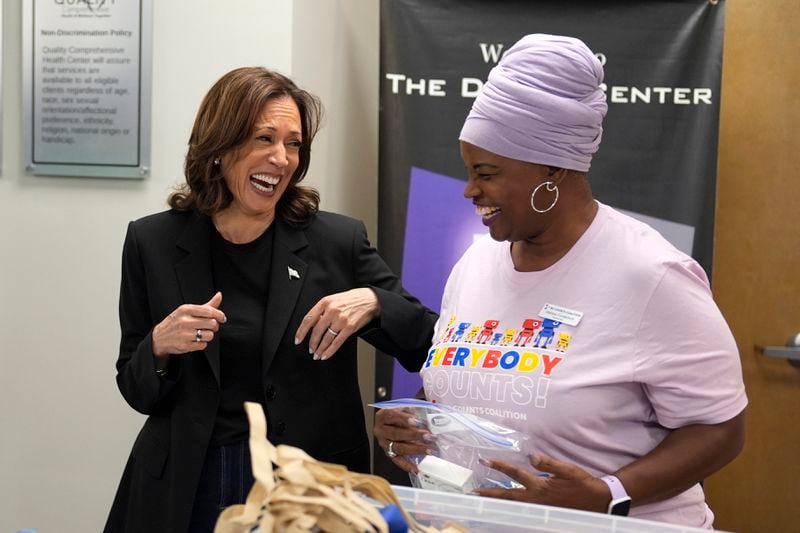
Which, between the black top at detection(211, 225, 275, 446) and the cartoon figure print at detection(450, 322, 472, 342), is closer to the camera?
the cartoon figure print at detection(450, 322, 472, 342)

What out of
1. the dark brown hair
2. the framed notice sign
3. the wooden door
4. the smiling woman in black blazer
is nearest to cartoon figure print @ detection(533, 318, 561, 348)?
the smiling woman in black blazer

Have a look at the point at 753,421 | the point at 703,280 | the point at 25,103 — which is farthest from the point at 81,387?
the point at 753,421

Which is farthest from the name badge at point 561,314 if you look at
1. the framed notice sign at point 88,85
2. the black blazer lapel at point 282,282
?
the framed notice sign at point 88,85

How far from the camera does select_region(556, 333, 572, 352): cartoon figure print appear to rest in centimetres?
152

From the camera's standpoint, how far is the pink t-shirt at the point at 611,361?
4.79ft

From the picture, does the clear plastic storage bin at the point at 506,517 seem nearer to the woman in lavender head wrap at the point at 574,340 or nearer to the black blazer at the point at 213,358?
the woman in lavender head wrap at the point at 574,340

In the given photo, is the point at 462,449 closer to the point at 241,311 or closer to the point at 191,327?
the point at 191,327

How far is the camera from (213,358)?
199 centimetres

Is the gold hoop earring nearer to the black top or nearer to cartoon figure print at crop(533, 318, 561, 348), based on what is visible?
cartoon figure print at crop(533, 318, 561, 348)

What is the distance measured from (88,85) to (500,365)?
1.88 meters

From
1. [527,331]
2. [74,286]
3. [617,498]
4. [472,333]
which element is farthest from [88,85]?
[617,498]

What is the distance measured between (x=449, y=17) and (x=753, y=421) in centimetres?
183

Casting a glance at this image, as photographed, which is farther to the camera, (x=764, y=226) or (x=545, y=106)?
(x=764, y=226)

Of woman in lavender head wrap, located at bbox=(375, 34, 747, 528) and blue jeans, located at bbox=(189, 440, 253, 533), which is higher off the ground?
woman in lavender head wrap, located at bbox=(375, 34, 747, 528)
